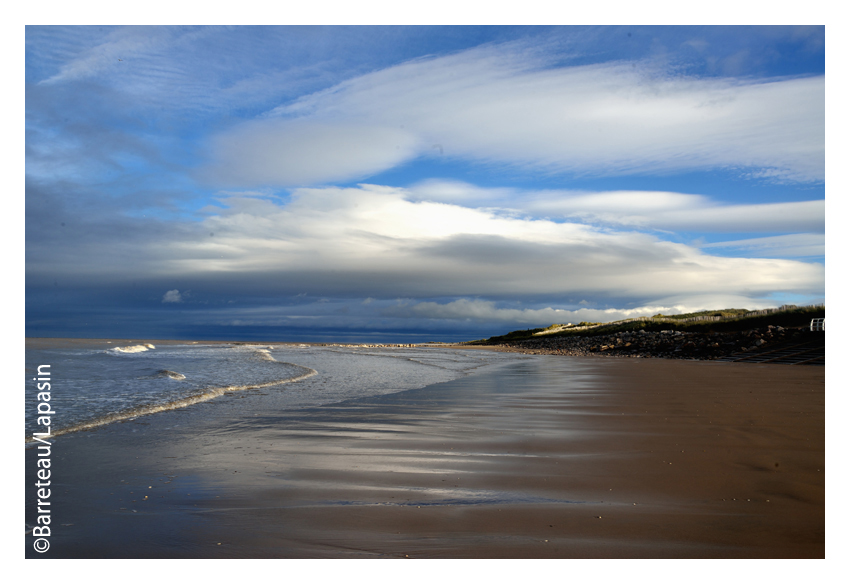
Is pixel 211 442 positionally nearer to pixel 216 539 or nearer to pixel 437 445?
pixel 437 445

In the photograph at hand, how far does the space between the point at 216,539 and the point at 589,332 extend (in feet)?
226

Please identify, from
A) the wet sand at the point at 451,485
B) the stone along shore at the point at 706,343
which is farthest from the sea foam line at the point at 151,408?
the stone along shore at the point at 706,343

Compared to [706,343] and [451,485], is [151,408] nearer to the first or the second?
[451,485]

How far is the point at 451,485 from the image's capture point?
A: 506 cm

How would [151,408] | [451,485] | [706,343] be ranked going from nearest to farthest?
[451,485], [151,408], [706,343]

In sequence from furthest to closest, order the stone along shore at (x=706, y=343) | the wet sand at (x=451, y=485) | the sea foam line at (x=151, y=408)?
the stone along shore at (x=706, y=343)
the sea foam line at (x=151, y=408)
the wet sand at (x=451, y=485)

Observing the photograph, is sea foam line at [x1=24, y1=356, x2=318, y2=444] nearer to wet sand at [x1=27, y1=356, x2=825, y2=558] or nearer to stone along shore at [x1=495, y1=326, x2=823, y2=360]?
wet sand at [x1=27, y1=356, x2=825, y2=558]

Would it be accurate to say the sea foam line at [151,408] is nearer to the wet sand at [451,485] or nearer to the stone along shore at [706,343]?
the wet sand at [451,485]

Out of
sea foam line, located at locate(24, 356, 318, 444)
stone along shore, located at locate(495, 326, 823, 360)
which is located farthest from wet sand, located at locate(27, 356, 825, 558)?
stone along shore, located at locate(495, 326, 823, 360)

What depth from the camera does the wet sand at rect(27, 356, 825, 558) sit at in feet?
12.2

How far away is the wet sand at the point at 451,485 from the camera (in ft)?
12.2

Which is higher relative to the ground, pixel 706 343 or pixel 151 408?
pixel 151 408

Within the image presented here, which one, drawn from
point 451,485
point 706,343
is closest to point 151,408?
point 451,485
